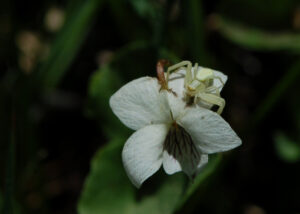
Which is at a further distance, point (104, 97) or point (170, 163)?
point (104, 97)

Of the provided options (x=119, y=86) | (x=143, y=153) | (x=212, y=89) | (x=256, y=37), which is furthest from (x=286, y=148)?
Answer: (x=143, y=153)

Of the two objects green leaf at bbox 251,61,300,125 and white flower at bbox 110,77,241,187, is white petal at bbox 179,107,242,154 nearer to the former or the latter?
white flower at bbox 110,77,241,187

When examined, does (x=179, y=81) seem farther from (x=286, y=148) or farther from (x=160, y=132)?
(x=286, y=148)

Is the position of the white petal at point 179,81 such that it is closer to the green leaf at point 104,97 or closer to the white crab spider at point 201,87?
the white crab spider at point 201,87

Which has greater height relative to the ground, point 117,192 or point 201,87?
point 201,87

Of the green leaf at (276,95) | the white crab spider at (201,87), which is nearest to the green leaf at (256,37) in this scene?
the green leaf at (276,95)

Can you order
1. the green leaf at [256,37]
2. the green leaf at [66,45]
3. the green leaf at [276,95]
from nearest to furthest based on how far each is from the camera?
the green leaf at [276,95]
the green leaf at [66,45]
the green leaf at [256,37]
